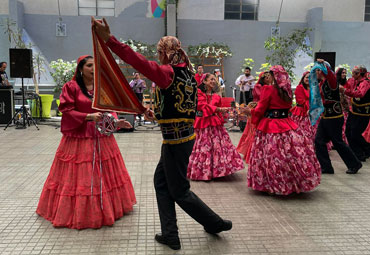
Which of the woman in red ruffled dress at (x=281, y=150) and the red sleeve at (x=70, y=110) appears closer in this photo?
the red sleeve at (x=70, y=110)

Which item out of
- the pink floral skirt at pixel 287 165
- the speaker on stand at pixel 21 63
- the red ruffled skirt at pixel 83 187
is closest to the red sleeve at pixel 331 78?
the pink floral skirt at pixel 287 165

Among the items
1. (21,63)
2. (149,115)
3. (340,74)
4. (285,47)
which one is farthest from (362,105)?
(21,63)

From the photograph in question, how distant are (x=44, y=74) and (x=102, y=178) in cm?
1311

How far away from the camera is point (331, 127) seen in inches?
227

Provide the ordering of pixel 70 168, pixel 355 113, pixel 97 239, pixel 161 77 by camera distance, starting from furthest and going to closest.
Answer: pixel 355 113, pixel 70 168, pixel 97 239, pixel 161 77

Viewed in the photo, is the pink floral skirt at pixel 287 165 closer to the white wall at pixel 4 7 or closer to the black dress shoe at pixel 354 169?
the black dress shoe at pixel 354 169

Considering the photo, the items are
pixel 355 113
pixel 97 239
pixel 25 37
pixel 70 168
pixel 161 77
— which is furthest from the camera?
pixel 25 37

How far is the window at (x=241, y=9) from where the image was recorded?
16078 mm

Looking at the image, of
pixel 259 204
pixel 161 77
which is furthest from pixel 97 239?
pixel 259 204

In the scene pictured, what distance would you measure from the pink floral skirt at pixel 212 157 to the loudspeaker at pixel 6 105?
8.32m

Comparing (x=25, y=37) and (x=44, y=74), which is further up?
(x=25, y=37)

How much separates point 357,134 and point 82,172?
5568mm

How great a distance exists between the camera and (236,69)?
1606 centimetres

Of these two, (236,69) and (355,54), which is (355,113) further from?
(355,54)
